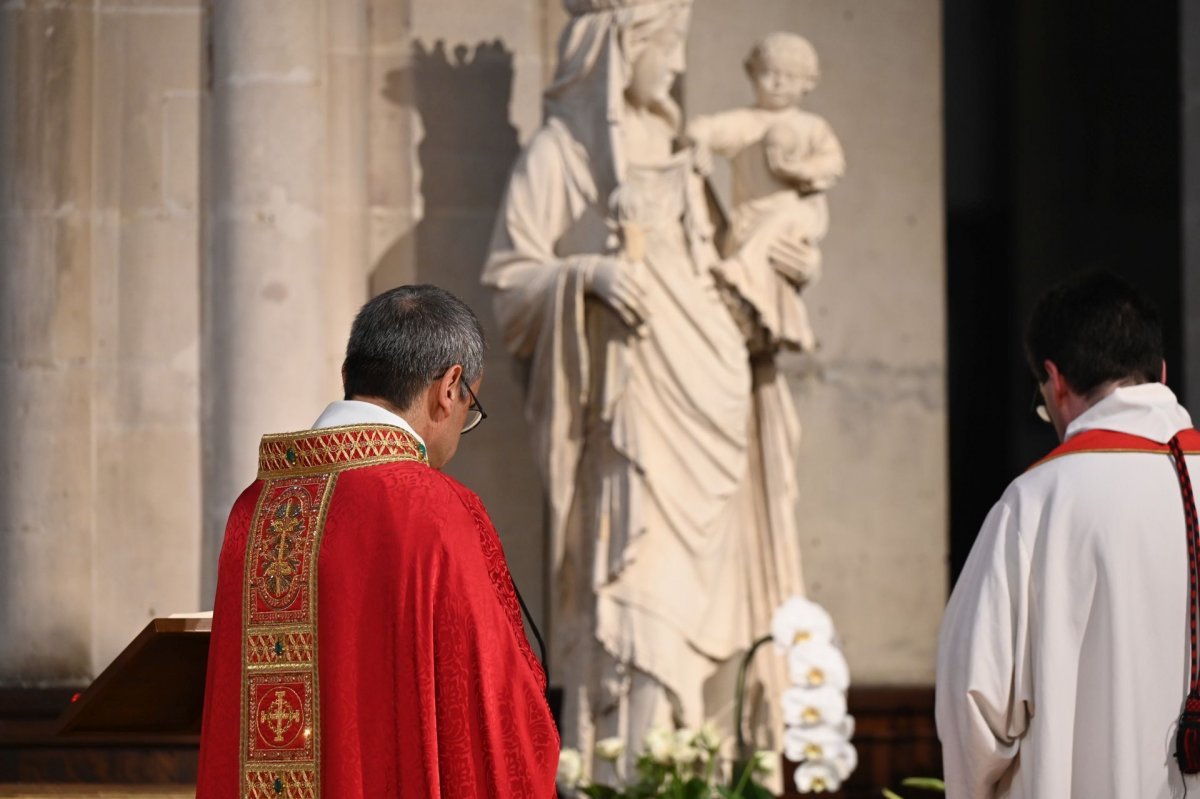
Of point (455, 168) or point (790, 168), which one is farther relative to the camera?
point (455, 168)

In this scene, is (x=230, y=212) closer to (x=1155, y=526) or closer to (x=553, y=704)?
(x=553, y=704)

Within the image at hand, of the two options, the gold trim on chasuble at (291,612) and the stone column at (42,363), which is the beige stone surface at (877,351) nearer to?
the stone column at (42,363)

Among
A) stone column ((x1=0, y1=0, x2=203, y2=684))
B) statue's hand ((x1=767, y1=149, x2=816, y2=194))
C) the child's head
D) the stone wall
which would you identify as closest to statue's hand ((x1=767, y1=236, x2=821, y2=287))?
statue's hand ((x1=767, y1=149, x2=816, y2=194))

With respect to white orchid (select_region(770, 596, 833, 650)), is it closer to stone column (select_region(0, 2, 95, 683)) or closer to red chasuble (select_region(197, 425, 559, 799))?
red chasuble (select_region(197, 425, 559, 799))

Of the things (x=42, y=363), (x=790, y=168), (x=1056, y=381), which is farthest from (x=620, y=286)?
(x=1056, y=381)

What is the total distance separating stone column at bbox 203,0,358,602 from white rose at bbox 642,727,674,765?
70.8 inches

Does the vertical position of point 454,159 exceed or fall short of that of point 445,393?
it exceeds it

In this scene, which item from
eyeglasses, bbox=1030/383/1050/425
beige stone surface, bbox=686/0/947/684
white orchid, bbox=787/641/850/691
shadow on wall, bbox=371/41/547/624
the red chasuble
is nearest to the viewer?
the red chasuble

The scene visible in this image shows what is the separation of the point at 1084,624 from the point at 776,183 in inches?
111

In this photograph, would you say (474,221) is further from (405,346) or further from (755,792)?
(405,346)

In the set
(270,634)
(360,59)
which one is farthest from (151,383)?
(270,634)

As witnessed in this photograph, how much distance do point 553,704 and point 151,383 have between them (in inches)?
66.4

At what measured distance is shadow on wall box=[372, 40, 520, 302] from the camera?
20.9 ft

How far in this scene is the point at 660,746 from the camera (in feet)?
15.0
